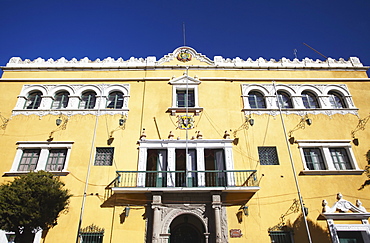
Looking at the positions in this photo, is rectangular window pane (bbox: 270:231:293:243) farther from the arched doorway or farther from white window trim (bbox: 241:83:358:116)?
white window trim (bbox: 241:83:358:116)

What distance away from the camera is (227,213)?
1159 centimetres

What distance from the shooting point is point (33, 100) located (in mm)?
15078

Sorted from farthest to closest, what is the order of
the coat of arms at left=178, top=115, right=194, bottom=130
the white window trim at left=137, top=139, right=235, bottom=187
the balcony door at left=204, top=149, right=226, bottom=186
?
the coat of arms at left=178, top=115, right=194, bottom=130 < the white window trim at left=137, top=139, right=235, bottom=187 < the balcony door at left=204, top=149, right=226, bottom=186

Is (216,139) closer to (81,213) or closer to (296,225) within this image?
(296,225)

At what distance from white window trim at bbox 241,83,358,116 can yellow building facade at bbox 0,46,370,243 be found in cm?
6

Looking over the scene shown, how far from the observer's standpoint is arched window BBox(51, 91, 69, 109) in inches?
586

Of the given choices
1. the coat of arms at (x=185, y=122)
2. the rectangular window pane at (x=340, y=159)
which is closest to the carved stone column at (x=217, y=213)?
the coat of arms at (x=185, y=122)

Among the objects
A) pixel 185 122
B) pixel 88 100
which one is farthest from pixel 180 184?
pixel 88 100

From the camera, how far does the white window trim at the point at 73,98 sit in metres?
14.3

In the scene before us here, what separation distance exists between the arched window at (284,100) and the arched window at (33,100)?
14.0 m

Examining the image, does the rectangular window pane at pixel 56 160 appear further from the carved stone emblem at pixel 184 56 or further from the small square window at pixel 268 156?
the small square window at pixel 268 156

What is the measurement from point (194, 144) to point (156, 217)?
3.96m

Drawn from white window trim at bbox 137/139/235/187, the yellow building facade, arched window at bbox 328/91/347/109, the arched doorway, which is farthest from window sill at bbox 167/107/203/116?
arched window at bbox 328/91/347/109

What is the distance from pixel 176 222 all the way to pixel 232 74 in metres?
9.02
